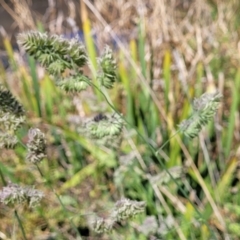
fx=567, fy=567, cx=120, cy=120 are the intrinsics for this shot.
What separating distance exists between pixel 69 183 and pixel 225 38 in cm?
118

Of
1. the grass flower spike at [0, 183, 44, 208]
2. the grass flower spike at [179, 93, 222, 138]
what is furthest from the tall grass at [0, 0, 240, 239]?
the grass flower spike at [0, 183, 44, 208]

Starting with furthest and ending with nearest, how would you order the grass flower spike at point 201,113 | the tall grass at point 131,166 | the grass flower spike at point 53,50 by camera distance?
the tall grass at point 131,166
the grass flower spike at point 201,113
the grass flower spike at point 53,50

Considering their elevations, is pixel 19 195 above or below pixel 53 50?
below

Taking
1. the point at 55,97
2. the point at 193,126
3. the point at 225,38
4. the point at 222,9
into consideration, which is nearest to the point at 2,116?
the point at 193,126

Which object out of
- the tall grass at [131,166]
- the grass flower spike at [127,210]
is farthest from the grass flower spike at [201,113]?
the tall grass at [131,166]

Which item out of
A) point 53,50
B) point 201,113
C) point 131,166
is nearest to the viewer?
point 53,50

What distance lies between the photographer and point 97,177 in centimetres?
207

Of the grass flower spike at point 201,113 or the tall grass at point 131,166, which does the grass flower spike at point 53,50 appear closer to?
the grass flower spike at point 201,113

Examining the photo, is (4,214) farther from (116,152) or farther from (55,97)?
(55,97)

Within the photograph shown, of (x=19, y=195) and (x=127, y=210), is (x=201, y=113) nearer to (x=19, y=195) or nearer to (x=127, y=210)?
(x=127, y=210)

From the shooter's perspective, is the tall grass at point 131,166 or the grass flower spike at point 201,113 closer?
the grass flower spike at point 201,113

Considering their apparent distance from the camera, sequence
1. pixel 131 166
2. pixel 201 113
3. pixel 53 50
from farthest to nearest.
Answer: pixel 131 166, pixel 201 113, pixel 53 50

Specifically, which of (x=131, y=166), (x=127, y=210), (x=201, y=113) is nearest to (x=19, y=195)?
(x=127, y=210)

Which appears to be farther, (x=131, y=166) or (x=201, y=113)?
(x=131, y=166)
